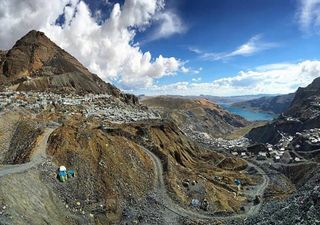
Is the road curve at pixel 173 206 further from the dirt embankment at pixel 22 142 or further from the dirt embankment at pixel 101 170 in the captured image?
the dirt embankment at pixel 22 142

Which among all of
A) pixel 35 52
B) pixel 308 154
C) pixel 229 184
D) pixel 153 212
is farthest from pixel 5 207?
pixel 35 52

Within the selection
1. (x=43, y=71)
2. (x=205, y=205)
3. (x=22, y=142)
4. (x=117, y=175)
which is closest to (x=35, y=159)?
(x=22, y=142)

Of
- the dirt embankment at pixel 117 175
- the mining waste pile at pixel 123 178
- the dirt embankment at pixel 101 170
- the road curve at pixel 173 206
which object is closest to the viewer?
the mining waste pile at pixel 123 178

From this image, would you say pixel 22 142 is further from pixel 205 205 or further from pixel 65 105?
pixel 65 105

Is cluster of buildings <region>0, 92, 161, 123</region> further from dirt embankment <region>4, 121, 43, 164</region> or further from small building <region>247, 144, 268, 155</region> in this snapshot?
small building <region>247, 144, 268, 155</region>

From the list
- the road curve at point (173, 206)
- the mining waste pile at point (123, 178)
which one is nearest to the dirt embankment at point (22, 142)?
the mining waste pile at point (123, 178)

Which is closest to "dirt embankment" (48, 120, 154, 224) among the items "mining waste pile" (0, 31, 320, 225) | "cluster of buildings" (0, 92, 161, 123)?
"mining waste pile" (0, 31, 320, 225)
